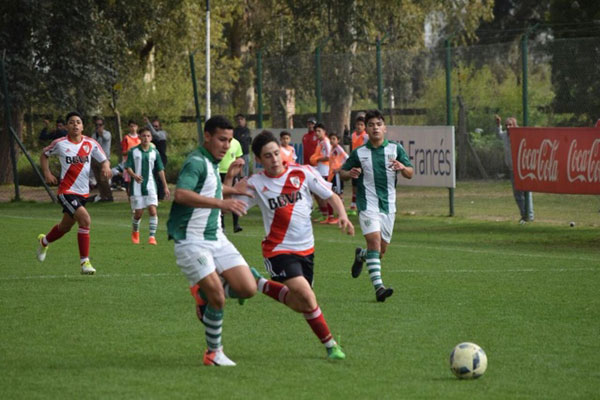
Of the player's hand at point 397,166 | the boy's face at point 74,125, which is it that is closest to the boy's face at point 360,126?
the boy's face at point 74,125

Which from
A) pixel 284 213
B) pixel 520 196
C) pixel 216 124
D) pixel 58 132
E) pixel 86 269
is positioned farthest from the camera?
pixel 58 132

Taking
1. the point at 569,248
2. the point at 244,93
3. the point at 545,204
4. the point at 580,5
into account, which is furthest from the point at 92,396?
the point at 244,93

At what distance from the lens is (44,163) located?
15281 millimetres

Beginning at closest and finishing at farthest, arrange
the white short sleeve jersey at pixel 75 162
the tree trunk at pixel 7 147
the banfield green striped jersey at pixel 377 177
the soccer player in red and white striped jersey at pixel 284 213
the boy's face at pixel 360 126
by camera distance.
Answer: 1. the soccer player in red and white striped jersey at pixel 284 213
2. the banfield green striped jersey at pixel 377 177
3. the white short sleeve jersey at pixel 75 162
4. the boy's face at pixel 360 126
5. the tree trunk at pixel 7 147

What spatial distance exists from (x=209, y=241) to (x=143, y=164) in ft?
37.4

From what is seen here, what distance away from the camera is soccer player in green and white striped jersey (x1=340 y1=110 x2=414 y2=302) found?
467 inches

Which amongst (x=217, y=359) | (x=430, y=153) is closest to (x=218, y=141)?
(x=217, y=359)

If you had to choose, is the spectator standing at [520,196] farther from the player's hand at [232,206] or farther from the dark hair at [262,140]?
the player's hand at [232,206]

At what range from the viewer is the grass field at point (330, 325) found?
741 cm

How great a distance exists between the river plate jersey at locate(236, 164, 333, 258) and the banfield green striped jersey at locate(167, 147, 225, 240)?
0.47 m

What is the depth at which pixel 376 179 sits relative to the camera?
12188 millimetres

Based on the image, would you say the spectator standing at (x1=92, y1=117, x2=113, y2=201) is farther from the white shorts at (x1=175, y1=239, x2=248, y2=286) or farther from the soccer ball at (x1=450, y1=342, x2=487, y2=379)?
the soccer ball at (x1=450, y1=342, x2=487, y2=379)

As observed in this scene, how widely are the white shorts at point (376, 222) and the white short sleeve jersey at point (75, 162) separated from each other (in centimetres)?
427

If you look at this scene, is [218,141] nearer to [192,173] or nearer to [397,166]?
[192,173]
